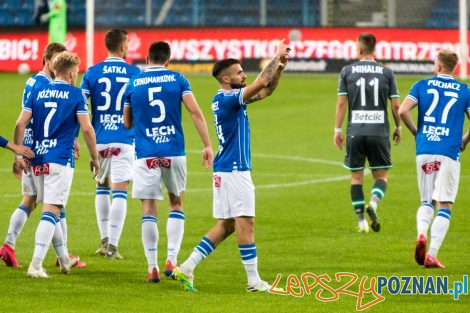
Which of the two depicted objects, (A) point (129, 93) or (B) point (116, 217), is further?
(B) point (116, 217)

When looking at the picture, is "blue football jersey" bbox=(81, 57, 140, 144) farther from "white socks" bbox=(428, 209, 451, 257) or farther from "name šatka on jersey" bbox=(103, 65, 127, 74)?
"white socks" bbox=(428, 209, 451, 257)

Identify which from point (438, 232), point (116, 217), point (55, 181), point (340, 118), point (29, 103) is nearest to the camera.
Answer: point (55, 181)

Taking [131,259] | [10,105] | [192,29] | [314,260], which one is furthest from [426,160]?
[192,29]

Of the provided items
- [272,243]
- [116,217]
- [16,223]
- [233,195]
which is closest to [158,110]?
[233,195]

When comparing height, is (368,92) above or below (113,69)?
above

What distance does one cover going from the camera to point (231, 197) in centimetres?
991

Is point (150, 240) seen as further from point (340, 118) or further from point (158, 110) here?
point (340, 118)

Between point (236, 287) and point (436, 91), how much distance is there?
9.76ft

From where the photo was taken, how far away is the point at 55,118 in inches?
417

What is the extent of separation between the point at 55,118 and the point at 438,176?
3858 millimetres

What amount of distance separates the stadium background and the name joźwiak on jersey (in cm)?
134

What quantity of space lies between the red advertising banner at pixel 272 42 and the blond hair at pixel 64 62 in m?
20.0

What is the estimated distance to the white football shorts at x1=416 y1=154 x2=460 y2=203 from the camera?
36.7 ft

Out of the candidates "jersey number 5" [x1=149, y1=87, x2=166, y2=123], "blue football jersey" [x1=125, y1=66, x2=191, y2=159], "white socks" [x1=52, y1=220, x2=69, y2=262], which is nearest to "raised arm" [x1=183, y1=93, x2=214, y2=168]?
"blue football jersey" [x1=125, y1=66, x2=191, y2=159]
